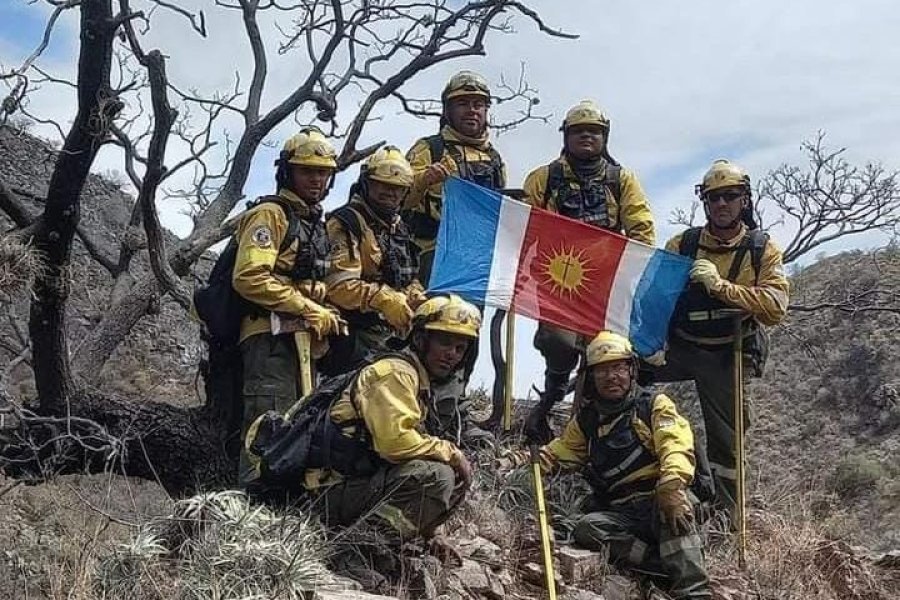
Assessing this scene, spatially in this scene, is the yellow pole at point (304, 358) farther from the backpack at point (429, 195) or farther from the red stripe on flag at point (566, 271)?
the red stripe on flag at point (566, 271)

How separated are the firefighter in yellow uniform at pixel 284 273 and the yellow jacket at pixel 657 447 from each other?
1.59 metres

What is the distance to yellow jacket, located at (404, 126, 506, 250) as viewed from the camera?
26.1 ft

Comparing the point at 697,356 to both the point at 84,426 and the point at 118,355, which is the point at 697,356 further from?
the point at 118,355

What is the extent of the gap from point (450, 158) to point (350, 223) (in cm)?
120

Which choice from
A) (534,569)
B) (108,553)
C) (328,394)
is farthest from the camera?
(534,569)

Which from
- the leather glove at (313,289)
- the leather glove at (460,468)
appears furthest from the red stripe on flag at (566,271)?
the leather glove at (460,468)

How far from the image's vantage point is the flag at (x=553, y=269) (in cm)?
806

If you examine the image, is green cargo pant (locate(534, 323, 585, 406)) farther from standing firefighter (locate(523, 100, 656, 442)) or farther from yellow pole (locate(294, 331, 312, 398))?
yellow pole (locate(294, 331, 312, 398))

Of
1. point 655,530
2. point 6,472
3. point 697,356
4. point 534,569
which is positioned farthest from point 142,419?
point 697,356

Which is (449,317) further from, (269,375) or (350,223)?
(350,223)

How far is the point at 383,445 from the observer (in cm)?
563

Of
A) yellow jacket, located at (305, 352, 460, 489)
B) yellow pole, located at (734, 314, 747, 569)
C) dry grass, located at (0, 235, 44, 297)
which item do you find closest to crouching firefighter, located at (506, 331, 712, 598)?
yellow pole, located at (734, 314, 747, 569)

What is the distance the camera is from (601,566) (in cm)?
681

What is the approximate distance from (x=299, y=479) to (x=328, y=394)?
47 centimetres
